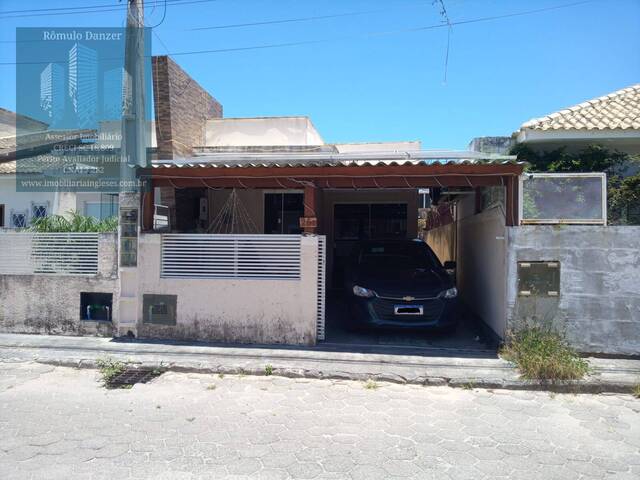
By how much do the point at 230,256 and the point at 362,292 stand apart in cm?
223

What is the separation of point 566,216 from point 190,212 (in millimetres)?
7011

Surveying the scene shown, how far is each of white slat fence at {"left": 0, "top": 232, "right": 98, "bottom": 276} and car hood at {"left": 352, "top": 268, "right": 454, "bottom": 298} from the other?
4.57m

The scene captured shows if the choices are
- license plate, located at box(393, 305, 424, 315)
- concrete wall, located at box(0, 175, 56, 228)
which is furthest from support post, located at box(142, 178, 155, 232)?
concrete wall, located at box(0, 175, 56, 228)

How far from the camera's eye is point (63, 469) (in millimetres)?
3631

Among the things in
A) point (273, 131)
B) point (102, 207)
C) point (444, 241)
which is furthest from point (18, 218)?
point (444, 241)

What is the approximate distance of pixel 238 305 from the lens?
7328 mm

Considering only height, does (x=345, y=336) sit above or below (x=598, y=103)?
below

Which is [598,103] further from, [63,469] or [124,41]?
[63,469]

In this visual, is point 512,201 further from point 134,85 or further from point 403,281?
point 134,85

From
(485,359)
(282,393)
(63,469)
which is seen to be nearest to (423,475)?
(282,393)

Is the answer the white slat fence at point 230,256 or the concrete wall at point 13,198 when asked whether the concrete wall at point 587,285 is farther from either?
the concrete wall at point 13,198

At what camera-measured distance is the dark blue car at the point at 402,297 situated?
7.30 m

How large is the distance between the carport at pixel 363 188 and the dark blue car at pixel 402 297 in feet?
1.24

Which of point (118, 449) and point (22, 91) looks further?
point (22, 91)
